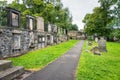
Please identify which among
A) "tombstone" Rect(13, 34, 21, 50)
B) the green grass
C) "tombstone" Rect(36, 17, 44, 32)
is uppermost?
"tombstone" Rect(36, 17, 44, 32)

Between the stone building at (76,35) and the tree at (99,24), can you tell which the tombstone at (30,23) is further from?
the stone building at (76,35)

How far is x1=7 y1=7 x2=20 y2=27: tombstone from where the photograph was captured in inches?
688

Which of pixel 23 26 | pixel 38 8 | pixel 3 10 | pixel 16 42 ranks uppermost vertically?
pixel 38 8

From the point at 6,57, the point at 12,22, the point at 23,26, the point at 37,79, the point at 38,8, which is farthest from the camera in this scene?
the point at 38,8

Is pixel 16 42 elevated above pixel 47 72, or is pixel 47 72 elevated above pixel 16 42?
pixel 16 42

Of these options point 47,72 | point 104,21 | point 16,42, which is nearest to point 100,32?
point 104,21

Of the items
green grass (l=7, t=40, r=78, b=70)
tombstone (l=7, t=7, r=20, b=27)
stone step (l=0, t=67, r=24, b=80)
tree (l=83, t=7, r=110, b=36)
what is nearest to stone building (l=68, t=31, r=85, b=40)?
tree (l=83, t=7, r=110, b=36)

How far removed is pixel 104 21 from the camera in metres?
61.8

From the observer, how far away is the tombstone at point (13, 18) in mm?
17484

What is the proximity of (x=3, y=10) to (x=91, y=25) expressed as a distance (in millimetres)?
49254

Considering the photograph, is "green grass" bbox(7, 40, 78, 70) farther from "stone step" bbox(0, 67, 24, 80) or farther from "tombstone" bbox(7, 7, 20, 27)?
"tombstone" bbox(7, 7, 20, 27)

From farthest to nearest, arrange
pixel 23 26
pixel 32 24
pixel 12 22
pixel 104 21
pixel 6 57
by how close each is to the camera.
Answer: pixel 104 21
pixel 32 24
pixel 23 26
pixel 12 22
pixel 6 57

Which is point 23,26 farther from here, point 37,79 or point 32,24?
point 37,79

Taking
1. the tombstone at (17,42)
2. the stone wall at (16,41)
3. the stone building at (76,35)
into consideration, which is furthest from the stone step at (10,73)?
the stone building at (76,35)
